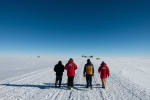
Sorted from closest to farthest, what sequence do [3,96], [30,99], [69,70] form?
[30,99]
[3,96]
[69,70]

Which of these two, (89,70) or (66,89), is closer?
(66,89)

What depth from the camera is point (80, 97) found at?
4500 mm

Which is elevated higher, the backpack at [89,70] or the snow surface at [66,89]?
the backpack at [89,70]

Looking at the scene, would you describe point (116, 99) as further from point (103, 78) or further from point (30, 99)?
point (30, 99)

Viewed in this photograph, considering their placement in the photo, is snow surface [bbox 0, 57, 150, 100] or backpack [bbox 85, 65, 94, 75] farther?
backpack [bbox 85, 65, 94, 75]

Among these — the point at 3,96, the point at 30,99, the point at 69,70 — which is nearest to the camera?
the point at 30,99

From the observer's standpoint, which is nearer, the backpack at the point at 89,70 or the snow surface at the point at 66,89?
the snow surface at the point at 66,89

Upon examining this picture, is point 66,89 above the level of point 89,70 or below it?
below

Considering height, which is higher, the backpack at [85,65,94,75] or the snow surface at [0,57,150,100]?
the backpack at [85,65,94,75]

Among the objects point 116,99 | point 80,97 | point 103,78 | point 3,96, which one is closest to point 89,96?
point 80,97

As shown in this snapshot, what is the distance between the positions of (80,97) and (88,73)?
168cm

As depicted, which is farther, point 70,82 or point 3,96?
point 70,82

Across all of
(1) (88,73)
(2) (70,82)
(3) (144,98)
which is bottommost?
(3) (144,98)

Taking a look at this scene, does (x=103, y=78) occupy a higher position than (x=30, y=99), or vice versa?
(x=103, y=78)
